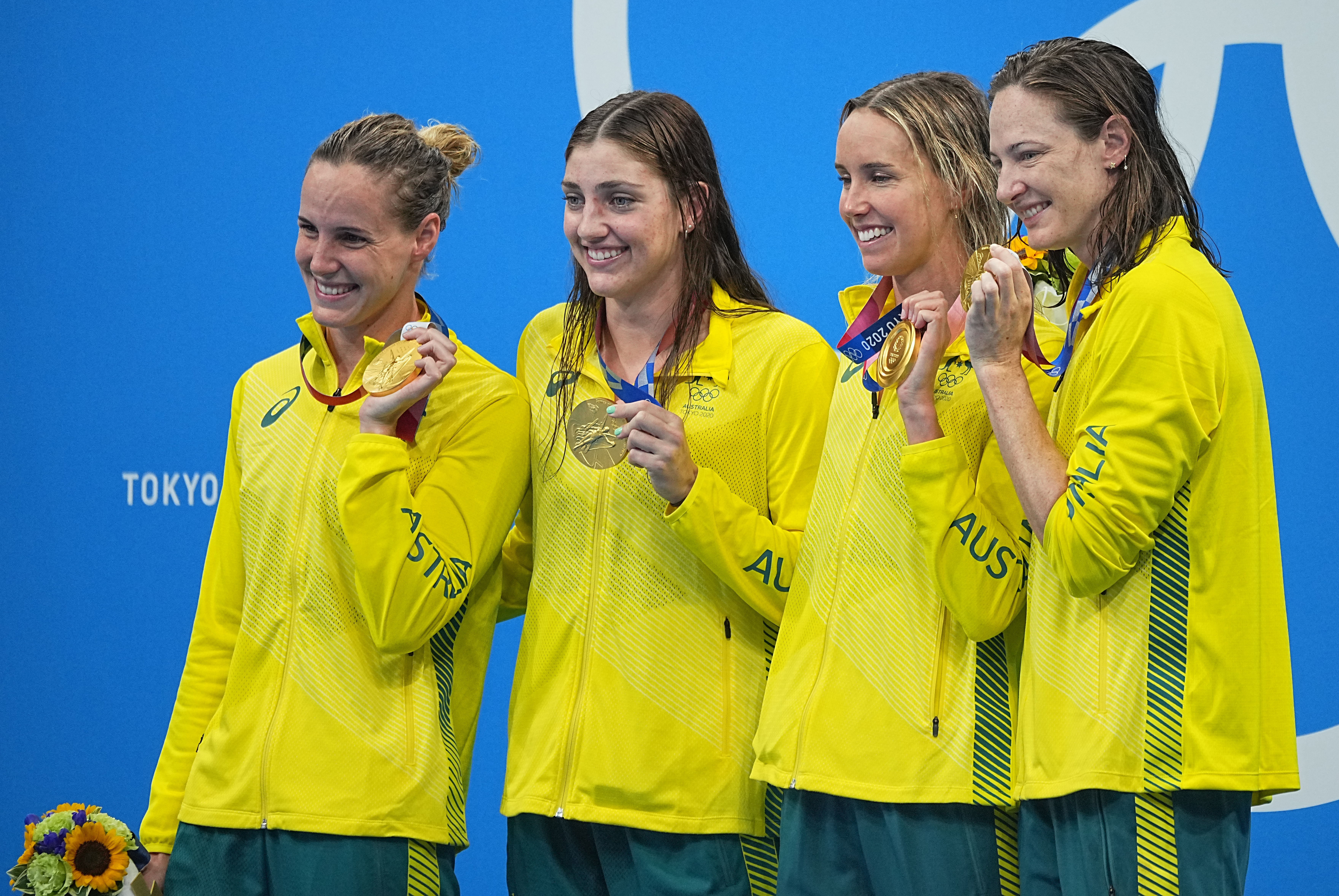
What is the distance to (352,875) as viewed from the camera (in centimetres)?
219

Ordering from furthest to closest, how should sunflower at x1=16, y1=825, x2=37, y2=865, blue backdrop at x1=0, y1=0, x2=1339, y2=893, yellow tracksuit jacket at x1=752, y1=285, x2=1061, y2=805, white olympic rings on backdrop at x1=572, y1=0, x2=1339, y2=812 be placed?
1. blue backdrop at x1=0, y1=0, x2=1339, y2=893
2. white olympic rings on backdrop at x1=572, y1=0, x2=1339, y2=812
3. sunflower at x1=16, y1=825, x2=37, y2=865
4. yellow tracksuit jacket at x1=752, y1=285, x2=1061, y2=805

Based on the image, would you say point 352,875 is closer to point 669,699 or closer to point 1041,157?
point 669,699

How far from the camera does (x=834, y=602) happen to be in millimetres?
2139

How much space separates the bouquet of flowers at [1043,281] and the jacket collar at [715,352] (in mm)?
475

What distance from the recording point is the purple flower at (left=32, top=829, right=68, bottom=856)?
240 centimetres

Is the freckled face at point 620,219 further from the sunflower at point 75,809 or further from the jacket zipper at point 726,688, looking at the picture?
the sunflower at point 75,809

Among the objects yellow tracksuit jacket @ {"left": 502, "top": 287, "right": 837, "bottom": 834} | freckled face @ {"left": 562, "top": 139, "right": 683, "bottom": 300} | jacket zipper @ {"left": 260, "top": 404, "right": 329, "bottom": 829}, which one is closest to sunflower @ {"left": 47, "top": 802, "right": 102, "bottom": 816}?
jacket zipper @ {"left": 260, "top": 404, "right": 329, "bottom": 829}

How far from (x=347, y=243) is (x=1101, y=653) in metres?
1.35

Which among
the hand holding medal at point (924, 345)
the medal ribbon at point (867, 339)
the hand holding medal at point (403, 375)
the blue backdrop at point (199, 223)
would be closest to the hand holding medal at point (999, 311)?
the hand holding medal at point (924, 345)

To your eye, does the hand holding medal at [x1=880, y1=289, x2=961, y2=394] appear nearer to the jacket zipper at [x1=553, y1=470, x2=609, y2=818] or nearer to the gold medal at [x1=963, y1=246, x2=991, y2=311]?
the gold medal at [x1=963, y1=246, x2=991, y2=311]

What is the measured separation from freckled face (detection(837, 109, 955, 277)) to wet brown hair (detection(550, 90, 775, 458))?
270 millimetres

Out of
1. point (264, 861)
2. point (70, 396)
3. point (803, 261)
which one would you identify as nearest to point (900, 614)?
point (264, 861)

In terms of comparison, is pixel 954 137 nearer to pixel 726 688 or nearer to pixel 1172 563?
pixel 1172 563

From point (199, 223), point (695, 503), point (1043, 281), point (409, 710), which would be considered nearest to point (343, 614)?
point (409, 710)
